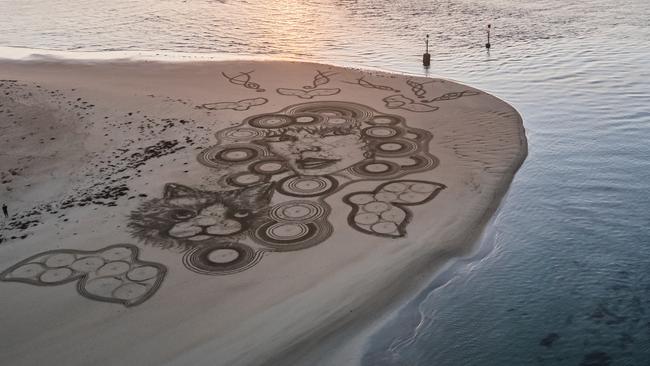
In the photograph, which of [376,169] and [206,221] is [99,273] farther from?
[376,169]

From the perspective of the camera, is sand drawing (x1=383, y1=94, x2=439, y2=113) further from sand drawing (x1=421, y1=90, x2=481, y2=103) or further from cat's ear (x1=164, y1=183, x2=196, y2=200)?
cat's ear (x1=164, y1=183, x2=196, y2=200)

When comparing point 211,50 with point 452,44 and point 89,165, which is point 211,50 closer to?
point 452,44

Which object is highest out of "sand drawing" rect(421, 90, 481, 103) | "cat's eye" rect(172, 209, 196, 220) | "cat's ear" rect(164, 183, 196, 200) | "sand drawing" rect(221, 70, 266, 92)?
"sand drawing" rect(221, 70, 266, 92)

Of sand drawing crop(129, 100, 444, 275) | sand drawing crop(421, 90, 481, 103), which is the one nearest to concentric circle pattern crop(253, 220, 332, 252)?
sand drawing crop(129, 100, 444, 275)

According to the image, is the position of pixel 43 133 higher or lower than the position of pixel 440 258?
higher

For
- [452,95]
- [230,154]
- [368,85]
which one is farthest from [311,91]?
[230,154]

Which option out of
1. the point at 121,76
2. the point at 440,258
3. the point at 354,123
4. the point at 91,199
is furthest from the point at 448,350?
the point at 121,76

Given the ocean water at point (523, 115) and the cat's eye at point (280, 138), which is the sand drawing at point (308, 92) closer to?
the cat's eye at point (280, 138)

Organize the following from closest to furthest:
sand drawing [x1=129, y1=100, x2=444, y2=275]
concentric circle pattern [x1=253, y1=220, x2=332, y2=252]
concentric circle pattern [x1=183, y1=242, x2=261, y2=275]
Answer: concentric circle pattern [x1=183, y1=242, x2=261, y2=275], concentric circle pattern [x1=253, y1=220, x2=332, y2=252], sand drawing [x1=129, y1=100, x2=444, y2=275]
